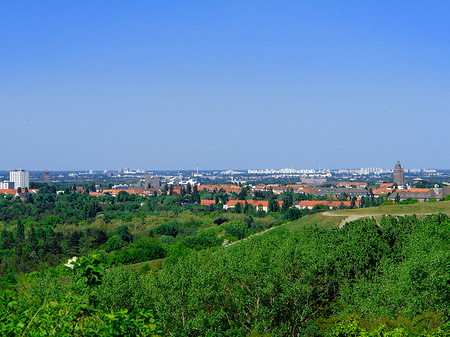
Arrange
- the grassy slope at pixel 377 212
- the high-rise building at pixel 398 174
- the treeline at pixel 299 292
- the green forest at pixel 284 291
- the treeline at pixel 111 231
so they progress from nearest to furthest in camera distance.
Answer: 1. the green forest at pixel 284 291
2. the treeline at pixel 299 292
3. the grassy slope at pixel 377 212
4. the treeline at pixel 111 231
5. the high-rise building at pixel 398 174

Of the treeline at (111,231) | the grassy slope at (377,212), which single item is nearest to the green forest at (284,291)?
the grassy slope at (377,212)

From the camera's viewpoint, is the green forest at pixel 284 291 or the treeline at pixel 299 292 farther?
the treeline at pixel 299 292

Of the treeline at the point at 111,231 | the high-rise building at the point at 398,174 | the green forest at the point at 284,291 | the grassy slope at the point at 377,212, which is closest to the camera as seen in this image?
the green forest at the point at 284,291

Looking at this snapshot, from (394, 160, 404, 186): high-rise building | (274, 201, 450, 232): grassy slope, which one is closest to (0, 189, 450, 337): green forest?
(274, 201, 450, 232): grassy slope

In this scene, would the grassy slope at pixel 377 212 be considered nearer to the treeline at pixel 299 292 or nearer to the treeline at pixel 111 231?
the treeline at pixel 111 231

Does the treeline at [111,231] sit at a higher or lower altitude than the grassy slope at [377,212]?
lower

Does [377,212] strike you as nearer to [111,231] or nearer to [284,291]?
[284,291]

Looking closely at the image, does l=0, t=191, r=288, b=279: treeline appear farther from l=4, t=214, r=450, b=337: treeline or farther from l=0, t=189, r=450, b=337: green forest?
l=4, t=214, r=450, b=337: treeline

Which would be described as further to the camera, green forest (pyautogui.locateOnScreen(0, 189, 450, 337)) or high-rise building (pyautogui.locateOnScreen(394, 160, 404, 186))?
high-rise building (pyautogui.locateOnScreen(394, 160, 404, 186))

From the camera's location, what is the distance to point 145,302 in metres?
24.1

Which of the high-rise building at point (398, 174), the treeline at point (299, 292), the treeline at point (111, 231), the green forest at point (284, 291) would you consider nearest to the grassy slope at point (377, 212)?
the green forest at point (284, 291)

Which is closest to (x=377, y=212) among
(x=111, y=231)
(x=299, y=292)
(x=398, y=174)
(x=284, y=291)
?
(x=299, y=292)

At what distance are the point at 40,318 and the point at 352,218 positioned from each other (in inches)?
1870

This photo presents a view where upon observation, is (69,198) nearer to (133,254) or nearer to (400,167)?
(133,254)
